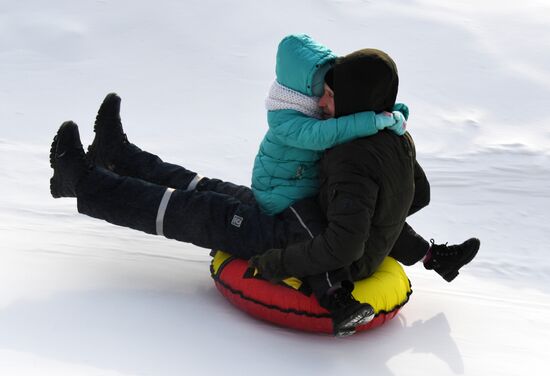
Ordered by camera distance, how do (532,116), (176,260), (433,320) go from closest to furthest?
1. (433,320)
2. (176,260)
3. (532,116)

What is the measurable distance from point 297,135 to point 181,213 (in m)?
0.52

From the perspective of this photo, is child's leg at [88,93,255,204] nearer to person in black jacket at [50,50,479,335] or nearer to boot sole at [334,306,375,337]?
person in black jacket at [50,50,479,335]

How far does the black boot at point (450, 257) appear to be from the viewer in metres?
2.82

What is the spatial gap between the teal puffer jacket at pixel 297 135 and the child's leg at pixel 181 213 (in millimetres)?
93

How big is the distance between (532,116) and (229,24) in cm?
228

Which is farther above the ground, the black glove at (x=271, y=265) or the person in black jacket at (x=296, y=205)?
the person in black jacket at (x=296, y=205)

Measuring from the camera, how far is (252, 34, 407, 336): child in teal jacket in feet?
7.52

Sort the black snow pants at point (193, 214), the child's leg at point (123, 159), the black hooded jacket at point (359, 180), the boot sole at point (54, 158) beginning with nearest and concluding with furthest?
the black hooded jacket at point (359, 180)
the black snow pants at point (193, 214)
the boot sole at point (54, 158)
the child's leg at point (123, 159)

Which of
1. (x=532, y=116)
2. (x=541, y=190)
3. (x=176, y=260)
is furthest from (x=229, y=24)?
(x=176, y=260)

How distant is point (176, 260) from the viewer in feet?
9.89

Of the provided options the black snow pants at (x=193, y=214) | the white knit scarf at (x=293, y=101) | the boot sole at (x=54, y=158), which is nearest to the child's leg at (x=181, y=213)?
the black snow pants at (x=193, y=214)

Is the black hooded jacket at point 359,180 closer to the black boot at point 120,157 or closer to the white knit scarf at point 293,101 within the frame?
the white knit scarf at point 293,101

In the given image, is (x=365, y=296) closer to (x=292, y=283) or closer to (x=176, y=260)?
(x=292, y=283)

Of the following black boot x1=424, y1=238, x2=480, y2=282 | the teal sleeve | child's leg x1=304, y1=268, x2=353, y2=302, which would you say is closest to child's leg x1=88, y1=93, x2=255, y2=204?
the teal sleeve
